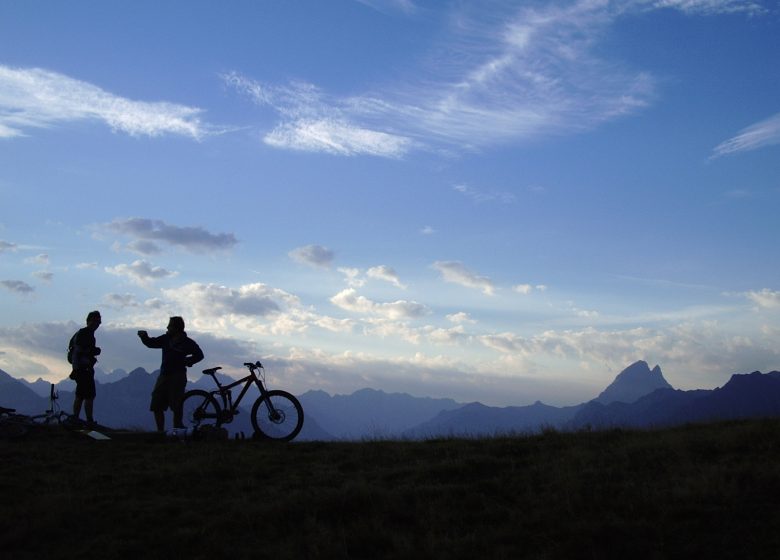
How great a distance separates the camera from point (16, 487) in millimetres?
10219

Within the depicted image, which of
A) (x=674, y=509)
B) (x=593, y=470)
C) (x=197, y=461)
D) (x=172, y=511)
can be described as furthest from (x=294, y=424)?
(x=674, y=509)

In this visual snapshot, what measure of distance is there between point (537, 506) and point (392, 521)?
1.92m

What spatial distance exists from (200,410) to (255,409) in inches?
53.6

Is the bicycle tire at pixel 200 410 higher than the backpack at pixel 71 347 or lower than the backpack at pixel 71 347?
lower

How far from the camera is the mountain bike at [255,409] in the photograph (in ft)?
50.0

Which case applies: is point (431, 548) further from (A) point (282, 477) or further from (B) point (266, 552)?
(A) point (282, 477)

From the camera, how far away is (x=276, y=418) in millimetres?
15273

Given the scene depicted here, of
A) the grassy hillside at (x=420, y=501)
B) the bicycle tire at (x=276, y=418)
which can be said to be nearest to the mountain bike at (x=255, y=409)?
the bicycle tire at (x=276, y=418)

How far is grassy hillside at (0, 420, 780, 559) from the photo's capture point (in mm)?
7465

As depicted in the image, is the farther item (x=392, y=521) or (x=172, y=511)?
(x=172, y=511)

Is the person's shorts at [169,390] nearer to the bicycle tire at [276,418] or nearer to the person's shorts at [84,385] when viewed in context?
the person's shorts at [84,385]

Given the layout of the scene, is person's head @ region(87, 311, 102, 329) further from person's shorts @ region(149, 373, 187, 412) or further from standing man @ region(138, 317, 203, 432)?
person's shorts @ region(149, 373, 187, 412)

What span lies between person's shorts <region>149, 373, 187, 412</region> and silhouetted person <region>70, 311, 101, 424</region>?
5.43 feet

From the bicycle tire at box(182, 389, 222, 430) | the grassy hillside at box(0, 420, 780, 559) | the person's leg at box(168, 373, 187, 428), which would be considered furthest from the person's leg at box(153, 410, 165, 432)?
the grassy hillside at box(0, 420, 780, 559)
